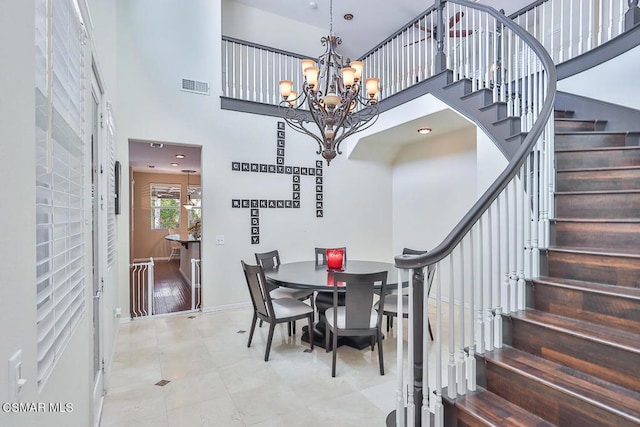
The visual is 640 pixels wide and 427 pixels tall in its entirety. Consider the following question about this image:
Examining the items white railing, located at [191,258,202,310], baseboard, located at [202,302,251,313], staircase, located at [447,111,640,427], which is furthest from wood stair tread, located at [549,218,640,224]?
white railing, located at [191,258,202,310]

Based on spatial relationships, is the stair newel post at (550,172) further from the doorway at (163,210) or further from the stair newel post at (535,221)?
the doorway at (163,210)

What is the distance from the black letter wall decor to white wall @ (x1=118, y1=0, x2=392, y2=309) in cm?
7

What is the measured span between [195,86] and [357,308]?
12.7ft

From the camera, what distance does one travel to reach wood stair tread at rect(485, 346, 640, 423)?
1488 mm

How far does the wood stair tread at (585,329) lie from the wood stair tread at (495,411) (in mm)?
511

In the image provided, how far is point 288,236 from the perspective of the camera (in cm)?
539

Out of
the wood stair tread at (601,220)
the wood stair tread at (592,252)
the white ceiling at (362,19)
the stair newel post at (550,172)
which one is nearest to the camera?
the wood stair tread at (592,252)

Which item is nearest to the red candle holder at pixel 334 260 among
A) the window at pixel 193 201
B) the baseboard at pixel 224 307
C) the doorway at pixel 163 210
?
the baseboard at pixel 224 307

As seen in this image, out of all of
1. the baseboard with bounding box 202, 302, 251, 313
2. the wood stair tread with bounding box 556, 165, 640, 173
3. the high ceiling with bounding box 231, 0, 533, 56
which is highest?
the high ceiling with bounding box 231, 0, 533, 56

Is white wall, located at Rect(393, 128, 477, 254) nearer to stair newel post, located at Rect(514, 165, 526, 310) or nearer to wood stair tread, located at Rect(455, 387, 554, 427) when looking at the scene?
stair newel post, located at Rect(514, 165, 526, 310)

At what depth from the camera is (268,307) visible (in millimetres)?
3174

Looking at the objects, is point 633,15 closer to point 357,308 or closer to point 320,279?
point 357,308

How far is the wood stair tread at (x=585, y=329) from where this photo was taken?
66.5 inches

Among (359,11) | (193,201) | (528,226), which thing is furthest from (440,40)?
(193,201)
